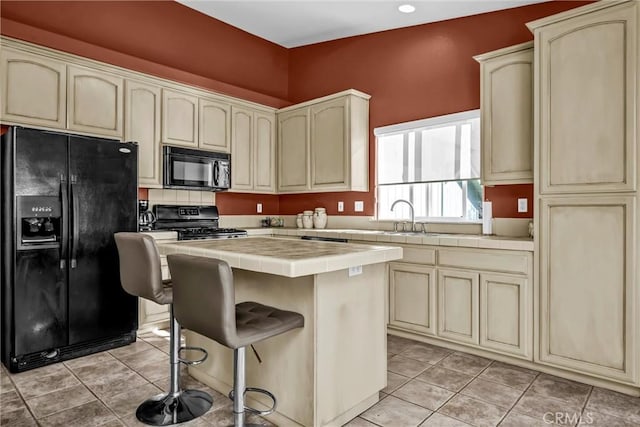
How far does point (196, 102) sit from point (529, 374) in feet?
13.0

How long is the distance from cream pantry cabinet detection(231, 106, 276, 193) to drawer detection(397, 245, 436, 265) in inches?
87.0

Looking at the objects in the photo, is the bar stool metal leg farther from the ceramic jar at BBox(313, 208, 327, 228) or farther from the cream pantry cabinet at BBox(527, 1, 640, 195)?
the ceramic jar at BBox(313, 208, 327, 228)

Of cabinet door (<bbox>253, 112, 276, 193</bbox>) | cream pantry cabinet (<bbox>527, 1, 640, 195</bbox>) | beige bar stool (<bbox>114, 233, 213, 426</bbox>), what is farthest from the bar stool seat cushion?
cabinet door (<bbox>253, 112, 276, 193</bbox>)

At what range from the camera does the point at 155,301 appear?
7.28 ft

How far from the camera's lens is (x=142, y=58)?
13.9 feet

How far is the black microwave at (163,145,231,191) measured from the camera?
13.4 feet

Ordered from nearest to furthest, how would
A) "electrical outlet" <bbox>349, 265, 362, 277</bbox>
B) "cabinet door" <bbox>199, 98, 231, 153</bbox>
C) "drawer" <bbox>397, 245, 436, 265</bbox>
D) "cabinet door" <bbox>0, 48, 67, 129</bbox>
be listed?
"electrical outlet" <bbox>349, 265, 362, 277</bbox>
"cabinet door" <bbox>0, 48, 67, 129</bbox>
"drawer" <bbox>397, 245, 436, 265</bbox>
"cabinet door" <bbox>199, 98, 231, 153</bbox>

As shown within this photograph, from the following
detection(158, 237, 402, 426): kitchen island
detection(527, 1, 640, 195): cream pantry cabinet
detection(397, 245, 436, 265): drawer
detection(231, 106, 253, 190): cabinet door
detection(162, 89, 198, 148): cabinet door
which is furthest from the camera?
detection(231, 106, 253, 190): cabinet door

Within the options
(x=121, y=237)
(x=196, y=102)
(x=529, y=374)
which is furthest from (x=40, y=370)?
(x=529, y=374)

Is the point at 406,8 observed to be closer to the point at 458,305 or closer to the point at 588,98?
the point at 588,98

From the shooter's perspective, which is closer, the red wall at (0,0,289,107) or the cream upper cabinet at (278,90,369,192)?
the red wall at (0,0,289,107)

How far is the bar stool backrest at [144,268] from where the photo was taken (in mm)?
2154

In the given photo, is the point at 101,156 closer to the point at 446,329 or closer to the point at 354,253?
the point at 354,253

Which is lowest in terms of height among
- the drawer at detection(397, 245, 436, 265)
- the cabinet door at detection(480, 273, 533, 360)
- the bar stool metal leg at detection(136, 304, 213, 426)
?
the bar stool metal leg at detection(136, 304, 213, 426)
